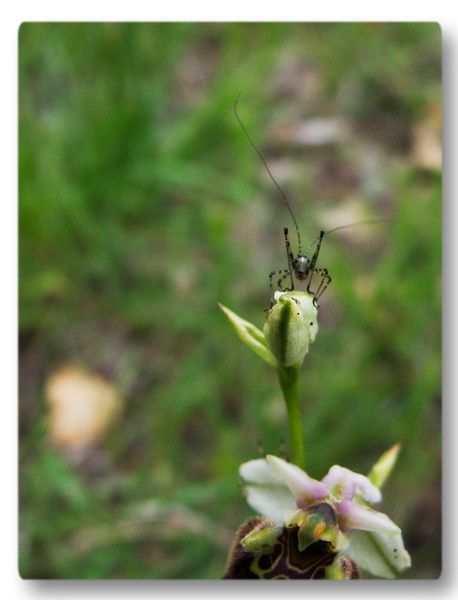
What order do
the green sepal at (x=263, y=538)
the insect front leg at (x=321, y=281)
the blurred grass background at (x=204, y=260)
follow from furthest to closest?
the blurred grass background at (x=204, y=260) < the insect front leg at (x=321, y=281) < the green sepal at (x=263, y=538)

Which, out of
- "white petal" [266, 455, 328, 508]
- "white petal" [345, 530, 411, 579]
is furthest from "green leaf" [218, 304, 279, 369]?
"white petal" [345, 530, 411, 579]

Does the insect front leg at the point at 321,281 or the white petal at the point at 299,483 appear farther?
the insect front leg at the point at 321,281

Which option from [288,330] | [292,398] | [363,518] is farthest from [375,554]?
[288,330]

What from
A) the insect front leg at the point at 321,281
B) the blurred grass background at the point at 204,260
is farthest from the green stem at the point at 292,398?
the blurred grass background at the point at 204,260

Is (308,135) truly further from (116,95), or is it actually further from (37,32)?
(37,32)

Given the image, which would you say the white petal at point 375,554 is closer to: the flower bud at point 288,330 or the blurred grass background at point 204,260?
the flower bud at point 288,330
